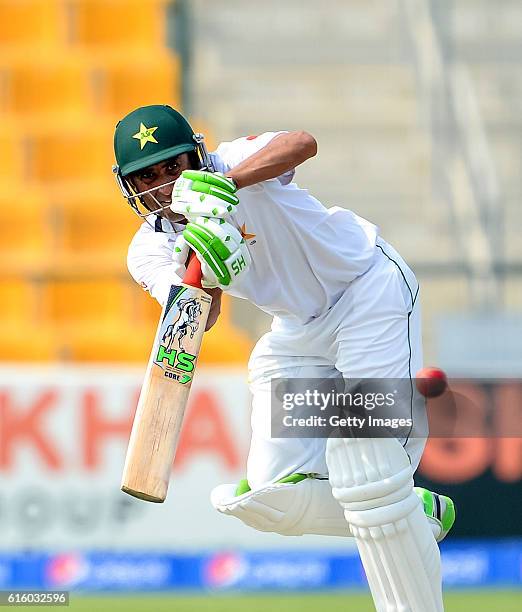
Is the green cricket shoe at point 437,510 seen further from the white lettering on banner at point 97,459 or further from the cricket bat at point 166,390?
the white lettering on banner at point 97,459

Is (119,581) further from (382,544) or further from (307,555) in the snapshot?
(382,544)

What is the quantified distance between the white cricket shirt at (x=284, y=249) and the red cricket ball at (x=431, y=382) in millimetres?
303

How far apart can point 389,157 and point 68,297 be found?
6.62 ft

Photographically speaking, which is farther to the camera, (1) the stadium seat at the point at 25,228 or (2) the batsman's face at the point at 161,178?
(1) the stadium seat at the point at 25,228

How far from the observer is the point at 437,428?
5738mm

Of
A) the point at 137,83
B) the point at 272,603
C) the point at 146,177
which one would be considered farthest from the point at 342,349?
the point at 137,83

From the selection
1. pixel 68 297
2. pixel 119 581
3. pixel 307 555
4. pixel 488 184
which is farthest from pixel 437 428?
pixel 68 297

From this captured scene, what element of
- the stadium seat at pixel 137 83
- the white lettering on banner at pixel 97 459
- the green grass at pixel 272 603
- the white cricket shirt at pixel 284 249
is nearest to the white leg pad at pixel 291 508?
the white cricket shirt at pixel 284 249

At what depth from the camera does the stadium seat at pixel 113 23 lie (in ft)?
28.2

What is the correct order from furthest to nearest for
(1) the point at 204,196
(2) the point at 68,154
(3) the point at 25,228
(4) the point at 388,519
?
(2) the point at 68,154 → (3) the point at 25,228 → (4) the point at 388,519 → (1) the point at 204,196

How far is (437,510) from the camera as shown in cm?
356

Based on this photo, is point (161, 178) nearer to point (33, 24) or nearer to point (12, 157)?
point (12, 157)

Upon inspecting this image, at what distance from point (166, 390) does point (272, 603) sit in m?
2.63

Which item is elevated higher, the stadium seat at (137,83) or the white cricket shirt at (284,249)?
the stadium seat at (137,83)
